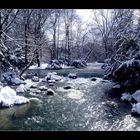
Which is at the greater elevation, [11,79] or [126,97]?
[126,97]

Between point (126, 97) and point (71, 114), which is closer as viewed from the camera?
point (71, 114)

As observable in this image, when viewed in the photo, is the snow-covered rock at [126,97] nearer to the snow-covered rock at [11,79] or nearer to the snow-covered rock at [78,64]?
the snow-covered rock at [11,79]

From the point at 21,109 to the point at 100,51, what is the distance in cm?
1231

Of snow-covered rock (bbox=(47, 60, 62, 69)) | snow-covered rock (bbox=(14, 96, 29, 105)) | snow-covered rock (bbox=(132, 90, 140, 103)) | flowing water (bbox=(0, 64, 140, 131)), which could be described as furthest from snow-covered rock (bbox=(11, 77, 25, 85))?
snow-covered rock (bbox=(47, 60, 62, 69))

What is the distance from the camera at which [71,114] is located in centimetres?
625

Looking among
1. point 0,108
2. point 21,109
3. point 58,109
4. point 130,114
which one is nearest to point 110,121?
point 130,114

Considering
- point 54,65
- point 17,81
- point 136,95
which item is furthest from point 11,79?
point 54,65

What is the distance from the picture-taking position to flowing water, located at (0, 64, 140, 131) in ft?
17.9

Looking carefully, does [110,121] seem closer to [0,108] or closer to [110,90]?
[0,108]

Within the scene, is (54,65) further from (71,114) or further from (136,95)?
(71,114)

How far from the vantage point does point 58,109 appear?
6.60 metres

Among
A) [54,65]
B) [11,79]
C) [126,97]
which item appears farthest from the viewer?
[54,65]

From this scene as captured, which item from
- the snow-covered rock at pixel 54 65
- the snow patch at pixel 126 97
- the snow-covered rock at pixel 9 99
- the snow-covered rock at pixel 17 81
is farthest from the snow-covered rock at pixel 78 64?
the snow-covered rock at pixel 9 99

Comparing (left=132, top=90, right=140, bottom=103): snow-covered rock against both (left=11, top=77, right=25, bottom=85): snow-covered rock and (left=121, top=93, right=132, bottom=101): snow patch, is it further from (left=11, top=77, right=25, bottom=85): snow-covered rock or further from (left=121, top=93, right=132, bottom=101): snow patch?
(left=11, top=77, right=25, bottom=85): snow-covered rock
